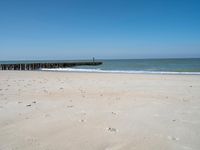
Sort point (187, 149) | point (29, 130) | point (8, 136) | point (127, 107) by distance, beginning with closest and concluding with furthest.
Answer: point (187, 149) < point (8, 136) < point (29, 130) < point (127, 107)

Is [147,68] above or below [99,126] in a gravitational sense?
below

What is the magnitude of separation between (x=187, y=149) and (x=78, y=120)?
238 cm

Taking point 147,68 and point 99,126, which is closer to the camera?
point 99,126

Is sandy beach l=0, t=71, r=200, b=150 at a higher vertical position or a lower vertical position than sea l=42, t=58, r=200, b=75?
higher

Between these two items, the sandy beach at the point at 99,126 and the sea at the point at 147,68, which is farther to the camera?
the sea at the point at 147,68

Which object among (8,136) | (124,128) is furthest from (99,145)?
(8,136)

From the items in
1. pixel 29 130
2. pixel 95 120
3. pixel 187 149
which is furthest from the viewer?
pixel 95 120

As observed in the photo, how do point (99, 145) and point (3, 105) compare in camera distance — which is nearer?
point (99, 145)

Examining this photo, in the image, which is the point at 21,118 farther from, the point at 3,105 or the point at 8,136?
the point at 3,105

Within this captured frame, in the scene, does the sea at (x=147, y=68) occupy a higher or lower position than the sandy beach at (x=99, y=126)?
lower

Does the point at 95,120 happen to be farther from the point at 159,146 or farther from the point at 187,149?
the point at 187,149

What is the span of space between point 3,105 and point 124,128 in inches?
156

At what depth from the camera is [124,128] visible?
4285mm

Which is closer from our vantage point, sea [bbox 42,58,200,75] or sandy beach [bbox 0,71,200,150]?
sandy beach [bbox 0,71,200,150]
